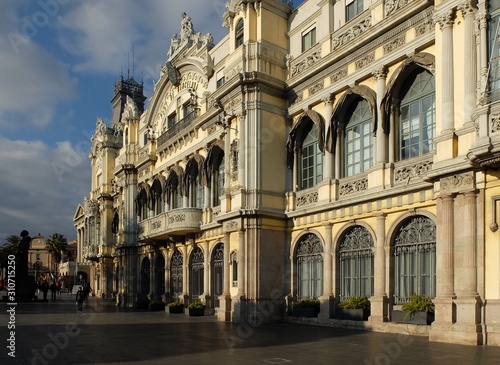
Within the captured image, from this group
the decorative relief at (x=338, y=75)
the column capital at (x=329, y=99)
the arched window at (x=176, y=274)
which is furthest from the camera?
the arched window at (x=176, y=274)

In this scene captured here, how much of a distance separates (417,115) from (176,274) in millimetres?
20216

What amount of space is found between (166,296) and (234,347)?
2043 cm

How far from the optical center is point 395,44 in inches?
767

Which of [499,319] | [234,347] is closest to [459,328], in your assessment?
[499,319]

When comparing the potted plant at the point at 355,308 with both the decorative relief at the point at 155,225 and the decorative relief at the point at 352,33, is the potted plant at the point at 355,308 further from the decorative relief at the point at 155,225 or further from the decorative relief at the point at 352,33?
the decorative relief at the point at 155,225

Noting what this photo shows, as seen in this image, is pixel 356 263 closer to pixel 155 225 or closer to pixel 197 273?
pixel 197 273

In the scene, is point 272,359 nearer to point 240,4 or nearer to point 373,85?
point 373,85

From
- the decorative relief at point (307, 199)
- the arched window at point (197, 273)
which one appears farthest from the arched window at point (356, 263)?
the arched window at point (197, 273)

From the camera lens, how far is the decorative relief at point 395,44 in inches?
755

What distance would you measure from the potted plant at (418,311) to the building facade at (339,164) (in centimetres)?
30

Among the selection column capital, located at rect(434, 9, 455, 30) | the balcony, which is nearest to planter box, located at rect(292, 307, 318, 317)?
the balcony

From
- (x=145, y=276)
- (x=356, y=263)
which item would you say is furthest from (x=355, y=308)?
(x=145, y=276)

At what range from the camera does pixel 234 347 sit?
586 inches

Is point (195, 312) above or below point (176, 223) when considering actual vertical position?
below
